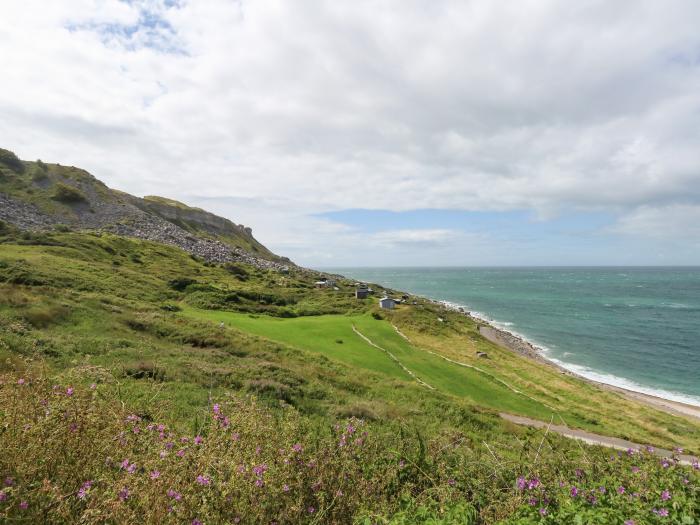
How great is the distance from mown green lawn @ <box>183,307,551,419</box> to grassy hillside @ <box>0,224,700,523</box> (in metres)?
0.21

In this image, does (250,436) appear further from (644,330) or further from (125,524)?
(644,330)

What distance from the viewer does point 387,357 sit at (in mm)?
27062

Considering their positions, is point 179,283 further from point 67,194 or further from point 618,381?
point 67,194

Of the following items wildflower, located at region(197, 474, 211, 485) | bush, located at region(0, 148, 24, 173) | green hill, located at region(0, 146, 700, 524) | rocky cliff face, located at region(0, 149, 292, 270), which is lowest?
green hill, located at region(0, 146, 700, 524)

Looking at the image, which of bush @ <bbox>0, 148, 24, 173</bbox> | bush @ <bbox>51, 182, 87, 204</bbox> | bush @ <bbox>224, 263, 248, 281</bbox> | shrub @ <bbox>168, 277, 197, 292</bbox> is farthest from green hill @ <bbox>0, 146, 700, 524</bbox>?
bush @ <bbox>0, 148, 24, 173</bbox>

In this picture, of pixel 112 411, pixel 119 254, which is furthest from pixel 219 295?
pixel 112 411

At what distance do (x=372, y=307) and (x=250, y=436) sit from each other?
4977cm

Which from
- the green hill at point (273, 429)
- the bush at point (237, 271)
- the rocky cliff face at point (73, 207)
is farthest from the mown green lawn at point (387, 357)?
the rocky cliff face at point (73, 207)

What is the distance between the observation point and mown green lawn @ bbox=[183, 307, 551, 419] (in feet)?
77.8

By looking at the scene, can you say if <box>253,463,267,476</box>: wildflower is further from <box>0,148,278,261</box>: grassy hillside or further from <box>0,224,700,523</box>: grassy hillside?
<box>0,148,278,261</box>: grassy hillside

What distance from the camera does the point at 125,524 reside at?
3.22 metres

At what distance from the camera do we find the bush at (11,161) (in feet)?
292

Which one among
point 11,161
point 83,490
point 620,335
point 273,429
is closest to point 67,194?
point 11,161

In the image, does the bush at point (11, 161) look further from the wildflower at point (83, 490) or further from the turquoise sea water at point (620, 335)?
the turquoise sea water at point (620, 335)
